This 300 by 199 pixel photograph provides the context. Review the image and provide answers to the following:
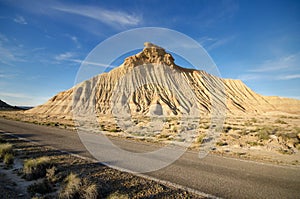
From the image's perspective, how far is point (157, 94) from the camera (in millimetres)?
54969

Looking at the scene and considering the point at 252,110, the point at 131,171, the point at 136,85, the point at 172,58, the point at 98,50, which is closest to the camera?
the point at 131,171

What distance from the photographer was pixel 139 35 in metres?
13.3

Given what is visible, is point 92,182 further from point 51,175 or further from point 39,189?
point 51,175

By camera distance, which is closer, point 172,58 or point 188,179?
point 188,179

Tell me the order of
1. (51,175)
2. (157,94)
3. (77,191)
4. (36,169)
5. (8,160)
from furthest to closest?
1. (157,94)
2. (8,160)
3. (36,169)
4. (51,175)
5. (77,191)

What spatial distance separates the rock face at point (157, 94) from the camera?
53812 mm

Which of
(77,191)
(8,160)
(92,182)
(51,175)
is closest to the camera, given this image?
(77,191)

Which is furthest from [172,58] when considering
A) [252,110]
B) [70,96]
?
[70,96]

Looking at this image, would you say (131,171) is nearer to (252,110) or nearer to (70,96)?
(252,110)

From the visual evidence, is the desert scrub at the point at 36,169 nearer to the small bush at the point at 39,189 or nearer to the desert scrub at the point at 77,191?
the small bush at the point at 39,189

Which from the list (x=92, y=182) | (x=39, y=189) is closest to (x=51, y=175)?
(x=39, y=189)

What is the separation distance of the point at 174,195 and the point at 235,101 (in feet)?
197

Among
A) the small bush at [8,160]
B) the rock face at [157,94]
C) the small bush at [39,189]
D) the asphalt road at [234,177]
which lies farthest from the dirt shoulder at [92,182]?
the rock face at [157,94]

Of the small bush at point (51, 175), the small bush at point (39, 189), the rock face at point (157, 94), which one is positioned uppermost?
the rock face at point (157, 94)
